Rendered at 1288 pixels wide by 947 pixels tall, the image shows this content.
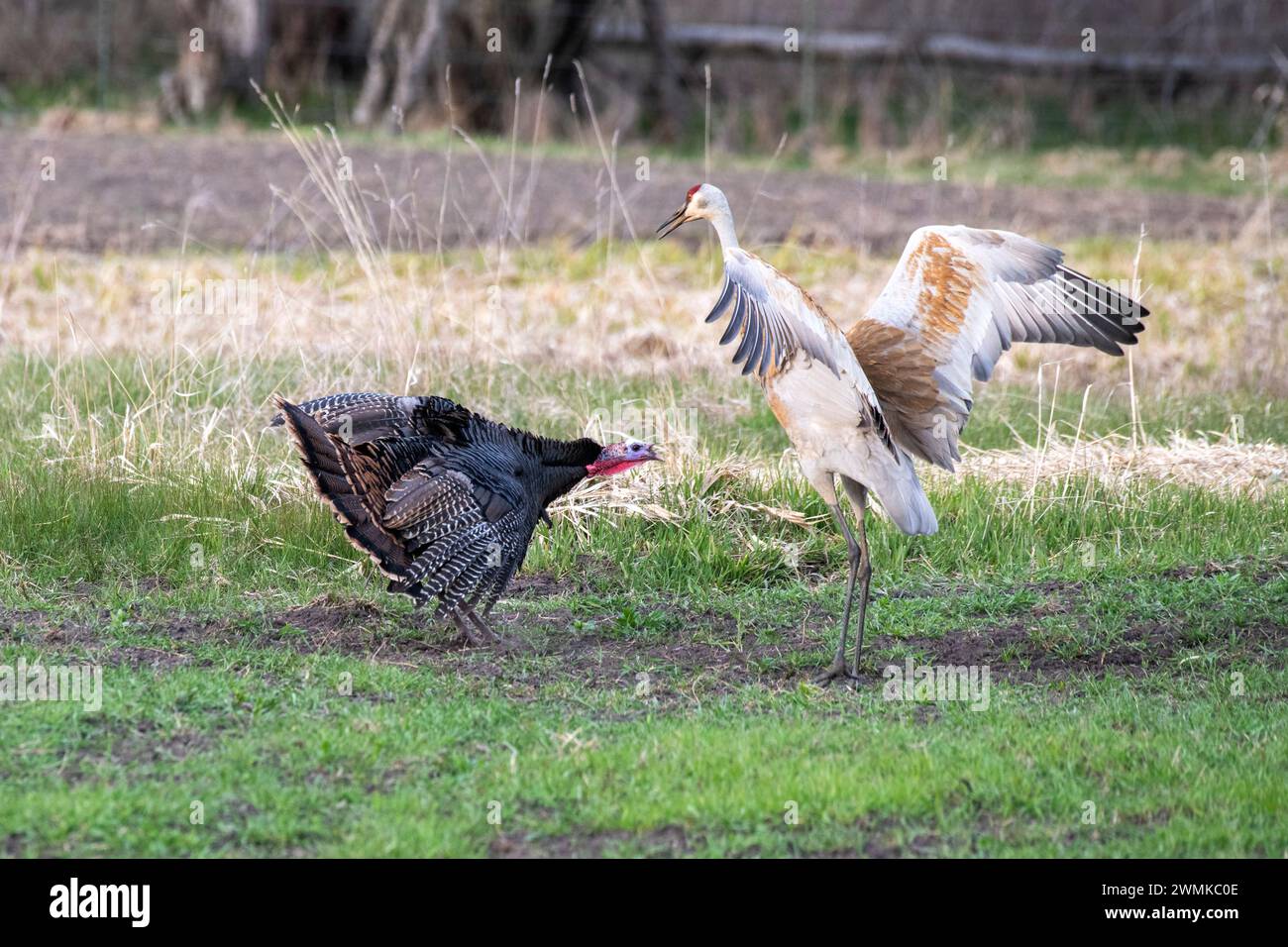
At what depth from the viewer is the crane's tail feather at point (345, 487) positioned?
5820mm

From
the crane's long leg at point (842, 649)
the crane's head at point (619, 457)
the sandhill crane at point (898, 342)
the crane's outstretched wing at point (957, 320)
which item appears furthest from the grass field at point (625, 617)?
the crane's outstretched wing at point (957, 320)

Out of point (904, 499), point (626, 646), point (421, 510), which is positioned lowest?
point (626, 646)

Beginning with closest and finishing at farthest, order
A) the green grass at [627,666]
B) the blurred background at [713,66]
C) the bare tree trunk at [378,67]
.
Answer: the green grass at [627,666] → the bare tree trunk at [378,67] → the blurred background at [713,66]

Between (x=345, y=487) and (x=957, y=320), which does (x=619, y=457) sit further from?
(x=957, y=320)

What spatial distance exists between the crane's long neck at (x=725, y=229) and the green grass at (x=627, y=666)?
1.72 metres

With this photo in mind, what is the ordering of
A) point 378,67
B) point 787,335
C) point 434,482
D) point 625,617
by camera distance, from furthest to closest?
point 378,67 < point 625,617 < point 434,482 < point 787,335

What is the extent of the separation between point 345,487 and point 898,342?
2397mm

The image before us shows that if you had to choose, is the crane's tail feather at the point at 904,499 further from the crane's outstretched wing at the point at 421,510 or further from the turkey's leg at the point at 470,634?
the turkey's leg at the point at 470,634

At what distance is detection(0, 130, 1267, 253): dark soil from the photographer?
13352 mm

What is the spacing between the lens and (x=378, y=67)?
19.1m

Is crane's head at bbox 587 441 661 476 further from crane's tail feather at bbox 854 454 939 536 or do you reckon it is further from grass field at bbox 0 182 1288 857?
crane's tail feather at bbox 854 454 939 536

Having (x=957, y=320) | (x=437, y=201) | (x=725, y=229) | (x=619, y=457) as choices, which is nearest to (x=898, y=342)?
(x=957, y=320)
